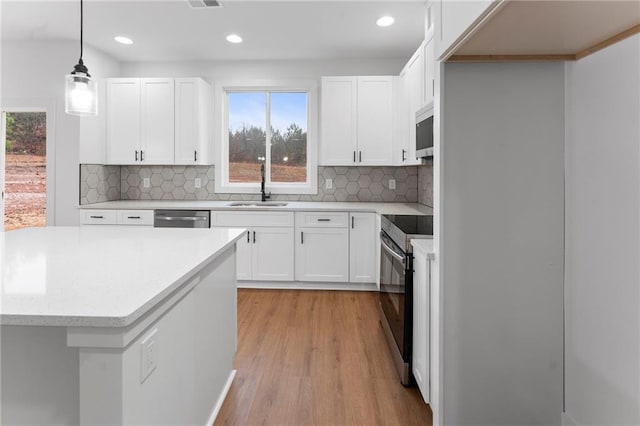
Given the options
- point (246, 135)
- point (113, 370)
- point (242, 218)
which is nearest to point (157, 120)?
point (246, 135)

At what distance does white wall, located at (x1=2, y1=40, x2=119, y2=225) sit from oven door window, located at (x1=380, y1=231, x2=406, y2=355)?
3.31 metres

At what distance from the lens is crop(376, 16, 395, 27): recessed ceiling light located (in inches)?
135

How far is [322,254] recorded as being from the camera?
4.11 m

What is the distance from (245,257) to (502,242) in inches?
116

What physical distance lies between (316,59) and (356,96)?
29.9 inches

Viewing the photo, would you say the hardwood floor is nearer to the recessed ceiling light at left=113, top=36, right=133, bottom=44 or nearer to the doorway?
the recessed ceiling light at left=113, top=36, right=133, bottom=44

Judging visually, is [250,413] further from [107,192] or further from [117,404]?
[107,192]

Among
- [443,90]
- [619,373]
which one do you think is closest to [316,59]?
[443,90]

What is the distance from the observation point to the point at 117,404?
0.95 meters

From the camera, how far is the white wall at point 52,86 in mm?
4043

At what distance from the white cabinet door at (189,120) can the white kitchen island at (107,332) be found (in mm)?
2710

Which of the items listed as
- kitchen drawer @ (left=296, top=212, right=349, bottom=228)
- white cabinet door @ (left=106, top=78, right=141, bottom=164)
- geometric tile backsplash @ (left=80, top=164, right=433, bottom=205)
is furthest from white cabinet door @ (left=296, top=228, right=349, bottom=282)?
white cabinet door @ (left=106, top=78, right=141, bottom=164)

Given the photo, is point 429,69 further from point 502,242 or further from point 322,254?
point 322,254

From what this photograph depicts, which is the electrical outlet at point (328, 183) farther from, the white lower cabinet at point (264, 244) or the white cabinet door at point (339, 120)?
the white lower cabinet at point (264, 244)
